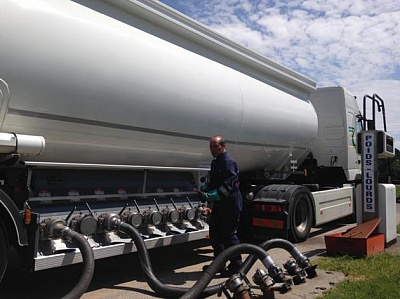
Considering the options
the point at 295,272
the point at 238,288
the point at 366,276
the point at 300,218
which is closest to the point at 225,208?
the point at 295,272

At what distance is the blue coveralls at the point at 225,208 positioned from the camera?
5.69 m

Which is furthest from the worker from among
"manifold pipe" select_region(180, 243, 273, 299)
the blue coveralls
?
"manifold pipe" select_region(180, 243, 273, 299)

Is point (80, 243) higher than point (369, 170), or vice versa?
point (369, 170)

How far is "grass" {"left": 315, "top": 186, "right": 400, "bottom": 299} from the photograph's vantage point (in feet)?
15.8

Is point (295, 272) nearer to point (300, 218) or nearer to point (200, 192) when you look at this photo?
point (200, 192)

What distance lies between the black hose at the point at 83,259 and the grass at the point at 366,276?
95.7 inches

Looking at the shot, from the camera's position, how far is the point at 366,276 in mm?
5711

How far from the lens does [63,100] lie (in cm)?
453

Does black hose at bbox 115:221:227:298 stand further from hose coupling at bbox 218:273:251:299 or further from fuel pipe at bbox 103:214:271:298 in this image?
hose coupling at bbox 218:273:251:299

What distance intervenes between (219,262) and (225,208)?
1192 mm

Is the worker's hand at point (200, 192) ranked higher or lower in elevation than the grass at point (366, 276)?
higher

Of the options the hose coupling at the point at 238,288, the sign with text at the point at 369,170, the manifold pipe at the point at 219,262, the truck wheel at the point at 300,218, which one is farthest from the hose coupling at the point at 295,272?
the sign with text at the point at 369,170

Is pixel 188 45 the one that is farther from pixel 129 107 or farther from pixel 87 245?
pixel 87 245

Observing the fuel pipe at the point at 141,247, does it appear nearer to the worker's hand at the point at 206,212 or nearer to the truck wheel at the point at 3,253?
the truck wheel at the point at 3,253
